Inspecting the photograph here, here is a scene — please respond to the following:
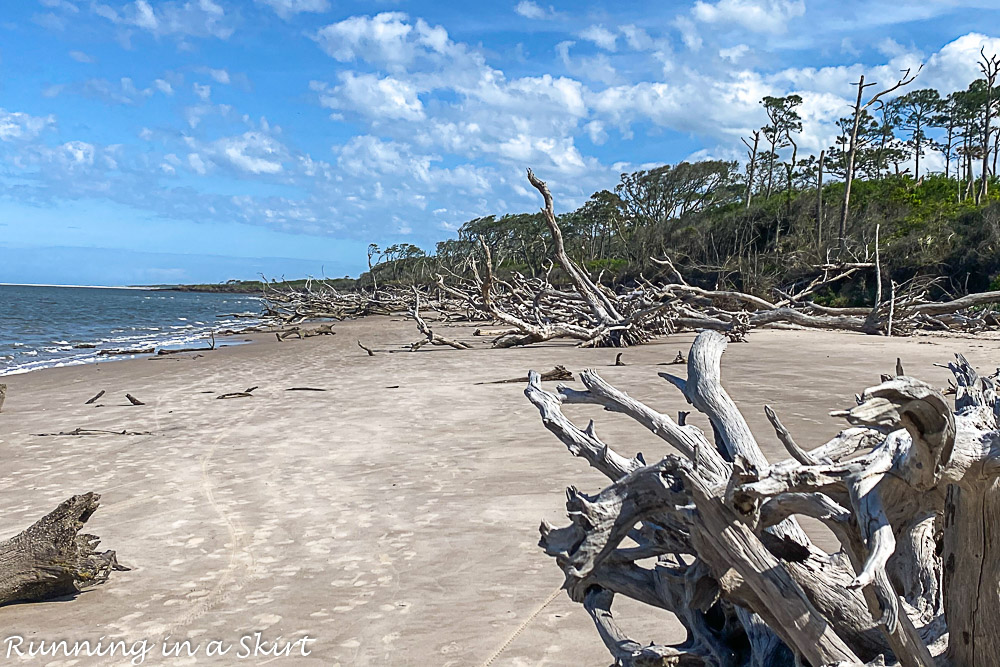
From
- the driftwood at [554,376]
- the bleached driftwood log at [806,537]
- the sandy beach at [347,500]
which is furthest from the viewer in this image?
the driftwood at [554,376]

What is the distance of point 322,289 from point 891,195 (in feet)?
91.8

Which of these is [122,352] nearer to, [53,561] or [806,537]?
[53,561]

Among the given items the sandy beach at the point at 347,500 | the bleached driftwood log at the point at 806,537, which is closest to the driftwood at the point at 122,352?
the sandy beach at the point at 347,500

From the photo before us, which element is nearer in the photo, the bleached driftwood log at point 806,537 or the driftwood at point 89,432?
the bleached driftwood log at point 806,537

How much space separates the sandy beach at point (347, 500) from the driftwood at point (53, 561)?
0.07m

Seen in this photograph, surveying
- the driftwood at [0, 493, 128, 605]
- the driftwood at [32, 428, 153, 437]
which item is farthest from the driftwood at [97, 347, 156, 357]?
the driftwood at [0, 493, 128, 605]

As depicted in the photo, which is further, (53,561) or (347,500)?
(347,500)

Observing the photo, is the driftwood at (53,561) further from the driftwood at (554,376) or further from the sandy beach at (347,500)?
the driftwood at (554,376)

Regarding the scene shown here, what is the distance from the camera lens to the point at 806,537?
2.03 m

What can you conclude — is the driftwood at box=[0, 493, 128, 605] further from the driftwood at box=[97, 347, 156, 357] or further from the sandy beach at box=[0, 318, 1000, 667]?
the driftwood at box=[97, 347, 156, 357]

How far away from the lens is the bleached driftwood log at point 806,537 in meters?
1.50

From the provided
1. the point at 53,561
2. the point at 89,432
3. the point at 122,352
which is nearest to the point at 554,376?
the point at 89,432

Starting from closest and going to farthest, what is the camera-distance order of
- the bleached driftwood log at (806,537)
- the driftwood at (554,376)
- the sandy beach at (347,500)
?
1. the bleached driftwood log at (806,537)
2. the sandy beach at (347,500)
3. the driftwood at (554,376)

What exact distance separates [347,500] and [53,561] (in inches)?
73.4
